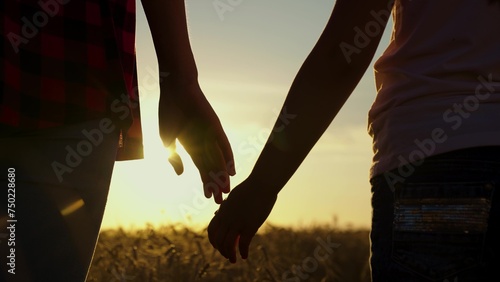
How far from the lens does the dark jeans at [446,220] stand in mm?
1867

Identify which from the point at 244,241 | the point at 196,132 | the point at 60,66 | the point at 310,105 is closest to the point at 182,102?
the point at 196,132

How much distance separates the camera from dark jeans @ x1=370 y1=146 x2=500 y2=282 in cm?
187

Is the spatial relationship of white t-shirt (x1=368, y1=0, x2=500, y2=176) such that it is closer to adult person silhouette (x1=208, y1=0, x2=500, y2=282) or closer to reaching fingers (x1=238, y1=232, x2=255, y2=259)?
adult person silhouette (x1=208, y1=0, x2=500, y2=282)

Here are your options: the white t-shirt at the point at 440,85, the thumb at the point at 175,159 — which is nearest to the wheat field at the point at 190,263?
the thumb at the point at 175,159

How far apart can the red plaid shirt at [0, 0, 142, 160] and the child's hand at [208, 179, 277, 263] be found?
63cm

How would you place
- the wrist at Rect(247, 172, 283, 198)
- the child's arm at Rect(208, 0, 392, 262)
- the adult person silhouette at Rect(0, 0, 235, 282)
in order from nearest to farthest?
the child's arm at Rect(208, 0, 392, 262), the wrist at Rect(247, 172, 283, 198), the adult person silhouette at Rect(0, 0, 235, 282)

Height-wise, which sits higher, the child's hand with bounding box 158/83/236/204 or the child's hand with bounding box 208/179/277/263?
the child's hand with bounding box 208/179/277/263

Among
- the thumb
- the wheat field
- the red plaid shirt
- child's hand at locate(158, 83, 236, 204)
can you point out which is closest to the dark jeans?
the red plaid shirt

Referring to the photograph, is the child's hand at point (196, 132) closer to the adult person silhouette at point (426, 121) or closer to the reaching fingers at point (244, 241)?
the reaching fingers at point (244, 241)

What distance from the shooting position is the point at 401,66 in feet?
6.74

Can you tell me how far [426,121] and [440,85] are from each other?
0.26 ft

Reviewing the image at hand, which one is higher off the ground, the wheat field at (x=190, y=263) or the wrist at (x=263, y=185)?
the wrist at (x=263, y=185)

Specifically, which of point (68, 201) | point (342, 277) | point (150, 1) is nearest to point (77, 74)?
point (68, 201)

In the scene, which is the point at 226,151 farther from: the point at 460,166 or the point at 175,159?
the point at 460,166
